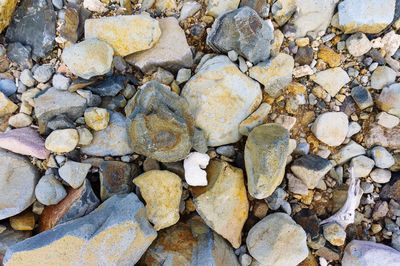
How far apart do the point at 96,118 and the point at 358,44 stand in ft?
4.49

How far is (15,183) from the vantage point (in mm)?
1800

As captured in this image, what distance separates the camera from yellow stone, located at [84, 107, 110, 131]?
1791 mm

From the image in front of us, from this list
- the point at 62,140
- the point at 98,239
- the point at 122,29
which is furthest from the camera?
the point at 122,29

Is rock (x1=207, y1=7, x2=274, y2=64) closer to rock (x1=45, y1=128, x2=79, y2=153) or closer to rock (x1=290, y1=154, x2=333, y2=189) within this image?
rock (x1=290, y1=154, x2=333, y2=189)

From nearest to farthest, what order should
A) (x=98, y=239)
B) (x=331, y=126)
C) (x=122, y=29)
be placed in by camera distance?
(x=98, y=239) < (x=122, y=29) < (x=331, y=126)

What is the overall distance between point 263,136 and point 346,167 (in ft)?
1.84

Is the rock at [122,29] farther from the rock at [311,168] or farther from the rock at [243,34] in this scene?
the rock at [311,168]

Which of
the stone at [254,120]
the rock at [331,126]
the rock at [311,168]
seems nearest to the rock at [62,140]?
the stone at [254,120]

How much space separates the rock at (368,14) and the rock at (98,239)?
4.54 feet

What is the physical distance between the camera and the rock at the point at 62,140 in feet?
5.72

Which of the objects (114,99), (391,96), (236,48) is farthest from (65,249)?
(391,96)

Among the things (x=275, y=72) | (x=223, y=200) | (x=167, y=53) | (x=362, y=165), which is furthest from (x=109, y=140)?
(x=362, y=165)

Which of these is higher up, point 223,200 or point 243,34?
point 243,34

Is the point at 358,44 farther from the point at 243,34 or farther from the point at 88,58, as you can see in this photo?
the point at 88,58
